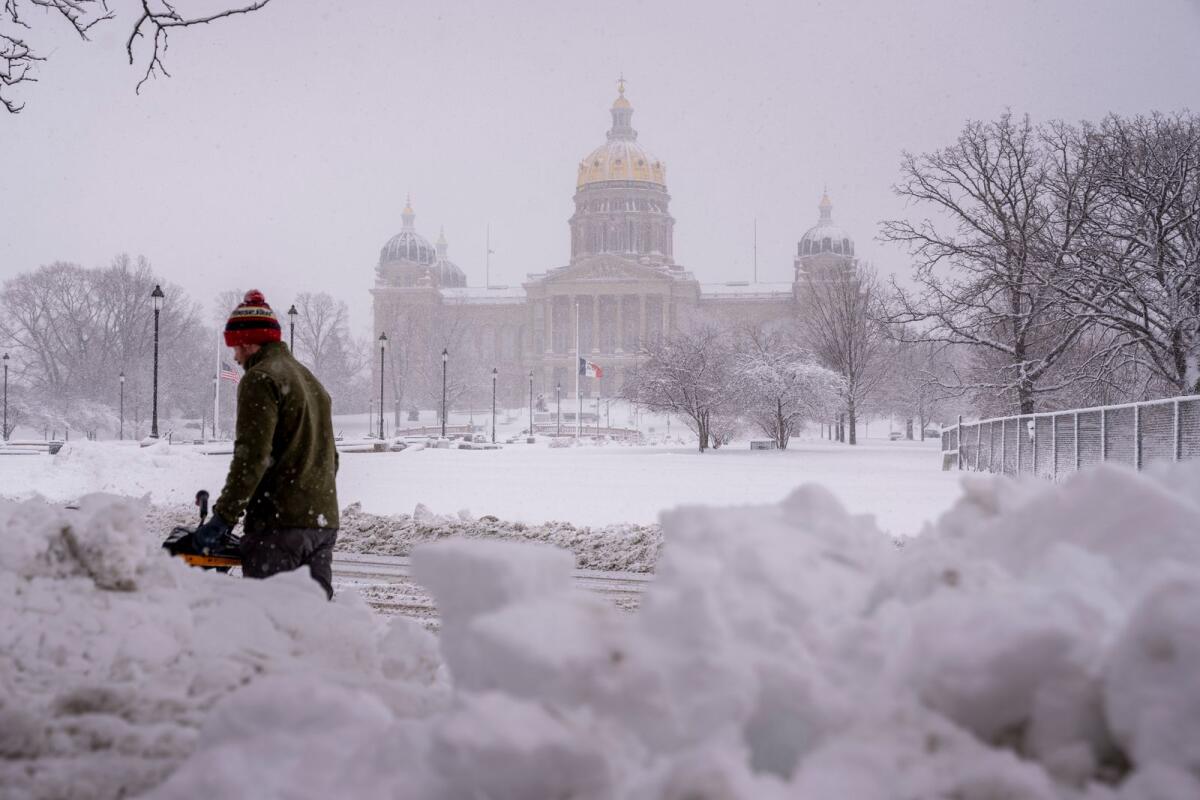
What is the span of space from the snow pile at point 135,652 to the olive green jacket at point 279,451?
69 cm

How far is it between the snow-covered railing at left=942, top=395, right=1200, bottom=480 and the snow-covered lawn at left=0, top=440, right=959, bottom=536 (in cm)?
153

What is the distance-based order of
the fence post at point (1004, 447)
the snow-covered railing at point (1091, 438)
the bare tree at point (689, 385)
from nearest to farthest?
the snow-covered railing at point (1091, 438) → the fence post at point (1004, 447) → the bare tree at point (689, 385)

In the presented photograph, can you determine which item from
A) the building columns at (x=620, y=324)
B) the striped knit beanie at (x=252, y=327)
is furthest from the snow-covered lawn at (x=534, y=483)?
the building columns at (x=620, y=324)

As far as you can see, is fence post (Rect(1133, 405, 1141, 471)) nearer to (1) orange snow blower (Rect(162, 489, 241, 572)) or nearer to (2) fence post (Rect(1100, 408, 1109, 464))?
(2) fence post (Rect(1100, 408, 1109, 464))

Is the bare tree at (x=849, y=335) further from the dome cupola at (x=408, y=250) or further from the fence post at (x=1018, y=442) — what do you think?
the dome cupola at (x=408, y=250)

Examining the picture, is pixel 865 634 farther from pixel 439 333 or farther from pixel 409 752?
pixel 439 333

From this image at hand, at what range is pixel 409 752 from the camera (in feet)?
6.97

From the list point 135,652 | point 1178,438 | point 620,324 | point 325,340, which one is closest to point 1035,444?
point 1178,438

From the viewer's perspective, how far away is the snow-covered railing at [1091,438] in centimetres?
1387

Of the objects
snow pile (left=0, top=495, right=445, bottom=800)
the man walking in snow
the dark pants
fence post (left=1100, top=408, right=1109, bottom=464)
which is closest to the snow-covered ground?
snow pile (left=0, top=495, right=445, bottom=800)

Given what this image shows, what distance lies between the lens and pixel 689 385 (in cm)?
4012

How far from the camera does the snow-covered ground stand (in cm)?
181

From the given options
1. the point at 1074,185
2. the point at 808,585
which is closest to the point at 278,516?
the point at 808,585

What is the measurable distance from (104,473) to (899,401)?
5845cm
